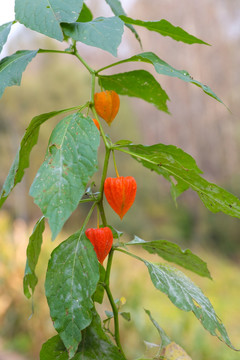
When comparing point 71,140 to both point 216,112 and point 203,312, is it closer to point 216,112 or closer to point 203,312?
point 203,312

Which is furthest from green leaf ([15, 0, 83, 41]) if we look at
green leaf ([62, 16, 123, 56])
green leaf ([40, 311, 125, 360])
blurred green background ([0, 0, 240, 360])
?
blurred green background ([0, 0, 240, 360])

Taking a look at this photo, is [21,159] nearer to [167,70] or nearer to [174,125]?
[167,70]

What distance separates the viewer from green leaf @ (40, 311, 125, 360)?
0.50 m

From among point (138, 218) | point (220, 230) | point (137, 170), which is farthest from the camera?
point (137, 170)

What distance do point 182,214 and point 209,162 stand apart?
136cm

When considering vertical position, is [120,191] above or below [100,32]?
below

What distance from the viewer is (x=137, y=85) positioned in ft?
1.98

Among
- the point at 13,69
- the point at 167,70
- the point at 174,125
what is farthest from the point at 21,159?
the point at 174,125

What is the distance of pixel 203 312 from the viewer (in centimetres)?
49

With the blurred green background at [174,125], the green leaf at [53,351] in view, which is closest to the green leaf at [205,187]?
the green leaf at [53,351]

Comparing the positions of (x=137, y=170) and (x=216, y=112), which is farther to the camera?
(x=137, y=170)

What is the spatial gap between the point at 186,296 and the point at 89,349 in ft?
0.47

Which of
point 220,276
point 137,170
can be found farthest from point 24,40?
point 220,276

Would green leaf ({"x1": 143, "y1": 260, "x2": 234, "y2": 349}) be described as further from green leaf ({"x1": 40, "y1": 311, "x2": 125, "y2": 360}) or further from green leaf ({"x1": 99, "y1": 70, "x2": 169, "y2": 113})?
green leaf ({"x1": 99, "y1": 70, "x2": 169, "y2": 113})
